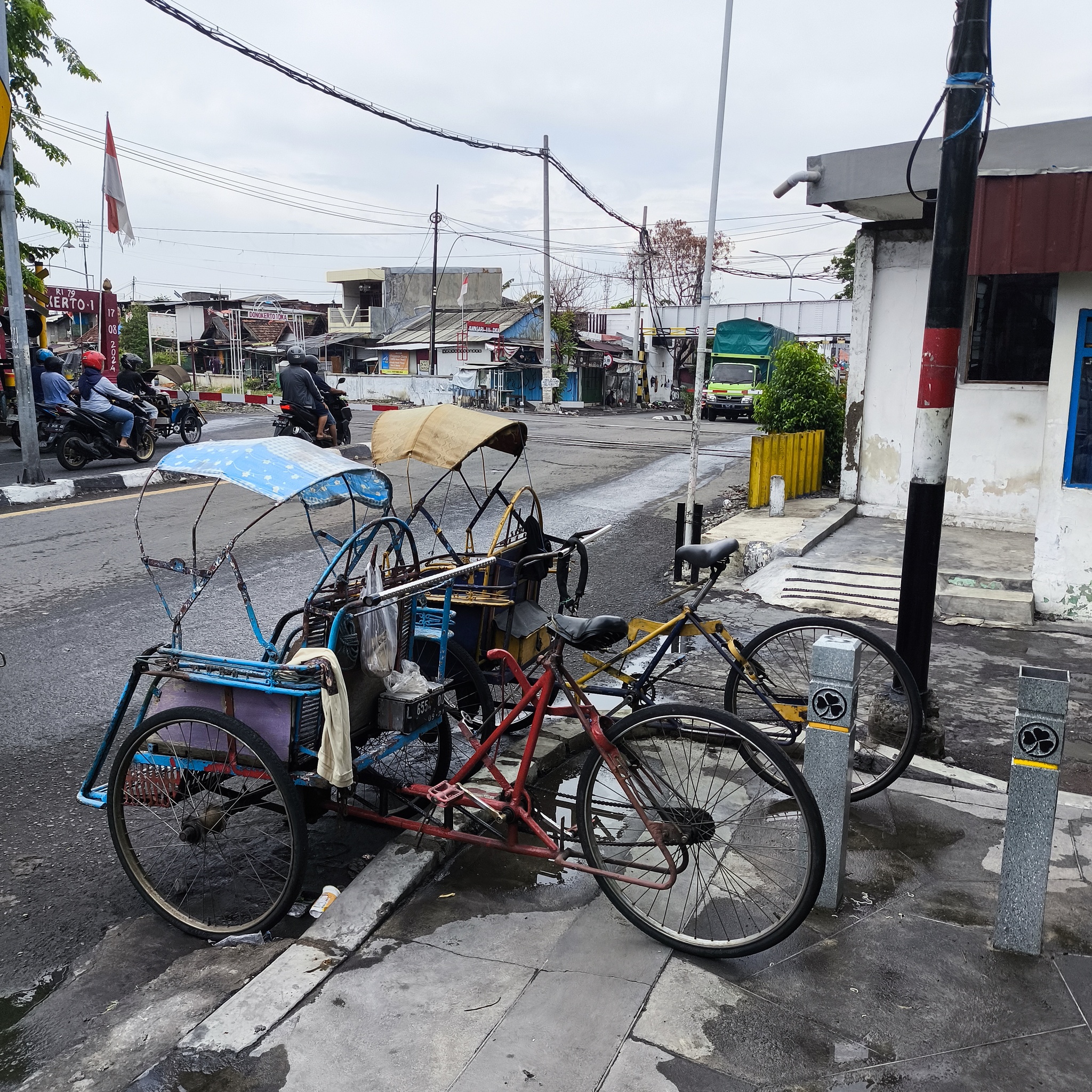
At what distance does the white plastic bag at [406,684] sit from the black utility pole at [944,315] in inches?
→ 98.1

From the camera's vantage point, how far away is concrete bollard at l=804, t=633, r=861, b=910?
3.45 m

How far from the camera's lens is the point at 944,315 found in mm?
4531

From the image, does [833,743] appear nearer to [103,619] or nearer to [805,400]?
[103,619]

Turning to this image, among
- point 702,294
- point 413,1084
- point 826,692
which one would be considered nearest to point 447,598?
point 826,692

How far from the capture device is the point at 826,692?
137 inches

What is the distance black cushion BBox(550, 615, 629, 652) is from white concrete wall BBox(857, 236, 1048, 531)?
825 centimetres

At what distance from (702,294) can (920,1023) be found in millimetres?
7298

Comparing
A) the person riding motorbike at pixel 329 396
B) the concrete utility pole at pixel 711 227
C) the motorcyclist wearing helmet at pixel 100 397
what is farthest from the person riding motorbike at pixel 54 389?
the concrete utility pole at pixel 711 227

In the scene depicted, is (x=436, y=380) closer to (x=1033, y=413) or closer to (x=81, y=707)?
(x=1033, y=413)

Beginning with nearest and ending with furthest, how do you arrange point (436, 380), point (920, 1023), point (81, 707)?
point (920, 1023) < point (81, 707) < point (436, 380)

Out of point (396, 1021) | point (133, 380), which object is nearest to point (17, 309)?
point (133, 380)

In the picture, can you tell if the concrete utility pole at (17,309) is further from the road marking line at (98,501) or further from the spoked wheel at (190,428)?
the spoked wheel at (190,428)

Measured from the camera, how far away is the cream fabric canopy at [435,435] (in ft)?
16.6

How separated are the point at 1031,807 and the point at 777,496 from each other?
8.46 m
